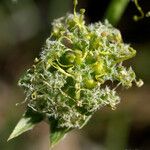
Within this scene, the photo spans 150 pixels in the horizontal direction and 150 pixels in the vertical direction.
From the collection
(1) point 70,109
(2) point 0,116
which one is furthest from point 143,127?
(1) point 70,109

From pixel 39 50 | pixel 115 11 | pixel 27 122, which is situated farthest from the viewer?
pixel 39 50

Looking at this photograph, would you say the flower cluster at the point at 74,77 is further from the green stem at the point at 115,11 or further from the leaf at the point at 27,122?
the green stem at the point at 115,11

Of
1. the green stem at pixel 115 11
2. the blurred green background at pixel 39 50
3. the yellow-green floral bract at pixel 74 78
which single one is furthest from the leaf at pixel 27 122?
the blurred green background at pixel 39 50

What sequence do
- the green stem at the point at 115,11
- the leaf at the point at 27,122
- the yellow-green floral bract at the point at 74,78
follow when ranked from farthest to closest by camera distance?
the green stem at the point at 115,11 → the yellow-green floral bract at the point at 74,78 → the leaf at the point at 27,122

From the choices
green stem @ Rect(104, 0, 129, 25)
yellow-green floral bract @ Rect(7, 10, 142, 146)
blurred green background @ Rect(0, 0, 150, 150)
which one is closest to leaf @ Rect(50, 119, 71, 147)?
yellow-green floral bract @ Rect(7, 10, 142, 146)

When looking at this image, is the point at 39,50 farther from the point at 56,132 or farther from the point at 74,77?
the point at 56,132

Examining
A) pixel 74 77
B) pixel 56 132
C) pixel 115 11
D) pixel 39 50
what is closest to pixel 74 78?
pixel 74 77

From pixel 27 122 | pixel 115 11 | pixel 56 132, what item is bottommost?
pixel 56 132
